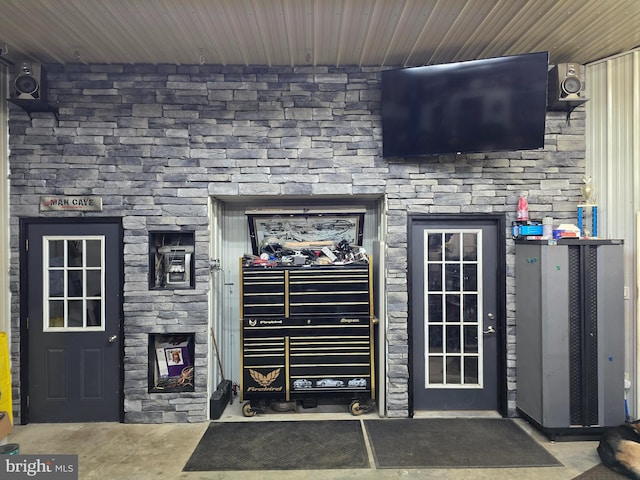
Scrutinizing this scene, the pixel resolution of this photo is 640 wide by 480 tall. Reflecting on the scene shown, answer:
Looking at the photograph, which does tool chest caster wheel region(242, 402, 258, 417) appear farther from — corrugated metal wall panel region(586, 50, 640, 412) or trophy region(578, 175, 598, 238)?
trophy region(578, 175, 598, 238)

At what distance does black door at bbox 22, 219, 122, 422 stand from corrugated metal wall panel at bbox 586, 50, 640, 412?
186 inches

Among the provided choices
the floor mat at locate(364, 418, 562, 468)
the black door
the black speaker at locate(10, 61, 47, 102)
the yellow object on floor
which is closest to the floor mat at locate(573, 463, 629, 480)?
the floor mat at locate(364, 418, 562, 468)

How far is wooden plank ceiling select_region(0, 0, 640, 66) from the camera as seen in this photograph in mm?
2621

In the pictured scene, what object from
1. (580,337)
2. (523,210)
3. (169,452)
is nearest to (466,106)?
(523,210)

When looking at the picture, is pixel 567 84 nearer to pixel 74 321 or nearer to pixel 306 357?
pixel 306 357

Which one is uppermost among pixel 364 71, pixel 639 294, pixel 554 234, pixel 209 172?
pixel 364 71

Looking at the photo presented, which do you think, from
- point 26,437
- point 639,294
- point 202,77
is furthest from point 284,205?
point 639,294

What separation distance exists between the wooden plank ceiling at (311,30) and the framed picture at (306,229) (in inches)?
61.2

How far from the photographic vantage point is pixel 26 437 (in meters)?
3.17

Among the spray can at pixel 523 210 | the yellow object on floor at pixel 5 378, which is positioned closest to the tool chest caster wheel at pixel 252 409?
the yellow object on floor at pixel 5 378

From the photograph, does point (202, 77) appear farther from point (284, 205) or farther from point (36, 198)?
point (36, 198)

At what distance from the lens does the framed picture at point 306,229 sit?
3934 mm

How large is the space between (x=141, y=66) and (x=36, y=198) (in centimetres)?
163

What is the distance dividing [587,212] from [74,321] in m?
5.15
